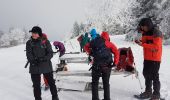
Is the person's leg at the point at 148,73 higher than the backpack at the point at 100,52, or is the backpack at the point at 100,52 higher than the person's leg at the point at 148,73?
the backpack at the point at 100,52

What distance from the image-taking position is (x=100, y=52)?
8.12 meters

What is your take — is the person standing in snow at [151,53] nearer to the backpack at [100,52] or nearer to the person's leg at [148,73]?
the person's leg at [148,73]

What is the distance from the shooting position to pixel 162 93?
9094 mm

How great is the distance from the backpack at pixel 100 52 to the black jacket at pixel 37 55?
1.07 metres

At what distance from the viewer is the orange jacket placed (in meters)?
8.20

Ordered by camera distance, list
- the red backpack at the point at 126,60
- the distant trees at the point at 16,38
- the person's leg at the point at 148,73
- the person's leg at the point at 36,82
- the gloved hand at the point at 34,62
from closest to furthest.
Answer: the gloved hand at the point at 34,62 → the person's leg at the point at 36,82 → the person's leg at the point at 148,73 → the red backpack at the point at 126,60 → the distant trees at the point at 16,38

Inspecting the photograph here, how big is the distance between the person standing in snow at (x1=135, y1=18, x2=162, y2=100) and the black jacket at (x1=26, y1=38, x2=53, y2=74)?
234cm

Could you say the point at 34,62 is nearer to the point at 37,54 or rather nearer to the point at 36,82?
the point at 37,54

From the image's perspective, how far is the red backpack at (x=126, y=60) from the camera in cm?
995

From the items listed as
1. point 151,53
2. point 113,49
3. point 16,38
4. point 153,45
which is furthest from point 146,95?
point 16,38

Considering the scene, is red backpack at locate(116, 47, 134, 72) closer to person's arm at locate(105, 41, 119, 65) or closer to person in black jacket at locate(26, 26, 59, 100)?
person's arm at locate(105, 41, 119, 65)

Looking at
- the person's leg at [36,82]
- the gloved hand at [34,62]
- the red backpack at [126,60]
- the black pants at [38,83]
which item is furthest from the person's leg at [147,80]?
the gloved hand at [34,62]

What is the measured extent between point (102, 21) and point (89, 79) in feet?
80.2

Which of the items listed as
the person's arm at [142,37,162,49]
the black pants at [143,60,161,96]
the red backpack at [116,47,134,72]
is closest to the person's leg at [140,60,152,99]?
the black pants at [143,60,161,96]
